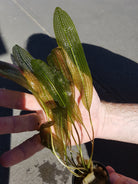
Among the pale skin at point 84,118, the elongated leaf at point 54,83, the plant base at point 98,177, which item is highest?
the elongated leaf at point 54,83

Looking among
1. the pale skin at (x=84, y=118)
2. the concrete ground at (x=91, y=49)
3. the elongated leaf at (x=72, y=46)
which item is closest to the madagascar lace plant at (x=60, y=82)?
the elongated leaf at (x=72, y=46)

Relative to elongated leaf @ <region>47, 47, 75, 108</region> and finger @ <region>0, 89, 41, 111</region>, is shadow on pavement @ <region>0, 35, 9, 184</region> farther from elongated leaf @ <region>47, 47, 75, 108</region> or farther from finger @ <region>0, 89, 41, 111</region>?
elongated leaf @ <region>47, 47, 75, 108</region>

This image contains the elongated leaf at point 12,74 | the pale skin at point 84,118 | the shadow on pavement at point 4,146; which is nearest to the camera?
the elongated leaf at point 12,74

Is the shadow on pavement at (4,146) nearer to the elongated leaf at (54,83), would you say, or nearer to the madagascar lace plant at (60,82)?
the madagascar lace plant at (60,82)

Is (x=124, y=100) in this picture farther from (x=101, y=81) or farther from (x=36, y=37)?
(x=36, y=37)

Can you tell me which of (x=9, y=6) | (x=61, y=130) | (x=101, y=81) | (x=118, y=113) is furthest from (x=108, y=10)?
(x=61, y=130)

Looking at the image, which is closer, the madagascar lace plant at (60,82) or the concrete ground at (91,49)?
the madagascar lace plant at (60,82)

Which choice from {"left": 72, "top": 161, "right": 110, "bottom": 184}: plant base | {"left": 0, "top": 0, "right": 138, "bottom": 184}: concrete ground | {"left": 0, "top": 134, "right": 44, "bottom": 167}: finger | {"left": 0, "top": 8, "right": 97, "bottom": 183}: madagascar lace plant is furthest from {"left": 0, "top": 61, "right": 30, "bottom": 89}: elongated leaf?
{"left": 0, "top": 0, "right": 138, "bottom": 184}: concrete ground
